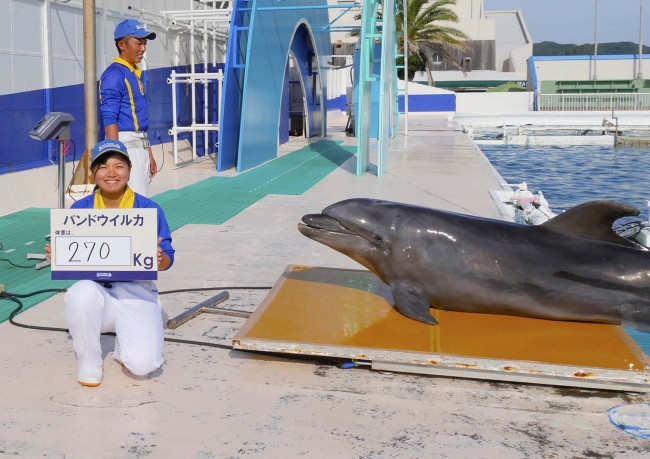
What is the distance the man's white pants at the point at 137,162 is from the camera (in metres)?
5.99

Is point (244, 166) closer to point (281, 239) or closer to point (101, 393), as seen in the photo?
point (281, 239)

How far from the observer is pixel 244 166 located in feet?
44.0

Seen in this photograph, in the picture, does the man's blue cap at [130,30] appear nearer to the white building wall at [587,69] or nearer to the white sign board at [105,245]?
the white sign board at [105,245]

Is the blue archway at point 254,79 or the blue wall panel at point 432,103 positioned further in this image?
the blue wall panel at point 432,103

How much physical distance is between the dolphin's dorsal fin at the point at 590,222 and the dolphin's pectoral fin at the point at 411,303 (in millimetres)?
974

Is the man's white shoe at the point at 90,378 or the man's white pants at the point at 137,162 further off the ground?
the man's white pants at the point at 137,162

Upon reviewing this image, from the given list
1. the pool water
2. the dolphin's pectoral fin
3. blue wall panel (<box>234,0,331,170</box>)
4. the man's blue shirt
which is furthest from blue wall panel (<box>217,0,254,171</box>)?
the dolphin's pectoral fin

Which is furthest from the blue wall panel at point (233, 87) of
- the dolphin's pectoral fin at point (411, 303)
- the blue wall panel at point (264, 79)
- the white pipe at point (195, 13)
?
the dolphin's pectoral fin at point (411, 303)

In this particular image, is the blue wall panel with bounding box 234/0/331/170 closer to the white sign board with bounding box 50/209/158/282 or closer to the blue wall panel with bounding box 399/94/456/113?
the white sign board with bounding box 50/209/158/282

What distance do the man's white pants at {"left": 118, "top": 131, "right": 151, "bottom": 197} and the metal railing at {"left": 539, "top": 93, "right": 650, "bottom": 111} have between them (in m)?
31.2

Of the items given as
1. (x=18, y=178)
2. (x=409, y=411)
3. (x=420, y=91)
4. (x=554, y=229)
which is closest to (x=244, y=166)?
(x=18, y=178)

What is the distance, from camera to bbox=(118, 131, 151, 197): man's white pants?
5.99 meters

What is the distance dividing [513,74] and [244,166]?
43.4 meters

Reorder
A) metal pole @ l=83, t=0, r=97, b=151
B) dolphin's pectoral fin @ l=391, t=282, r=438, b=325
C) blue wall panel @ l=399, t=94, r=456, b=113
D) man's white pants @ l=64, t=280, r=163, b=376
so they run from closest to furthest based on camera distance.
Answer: man's white pants @ l=64, t=280, r=163, b=376 < dolphin's pectoral fin @ l=391, t=282, r=438, b=325 < metal pole @ l=83, t=0, r=97, b=151 < blue wall panel @ l=399, t=94, r=456, b=113
